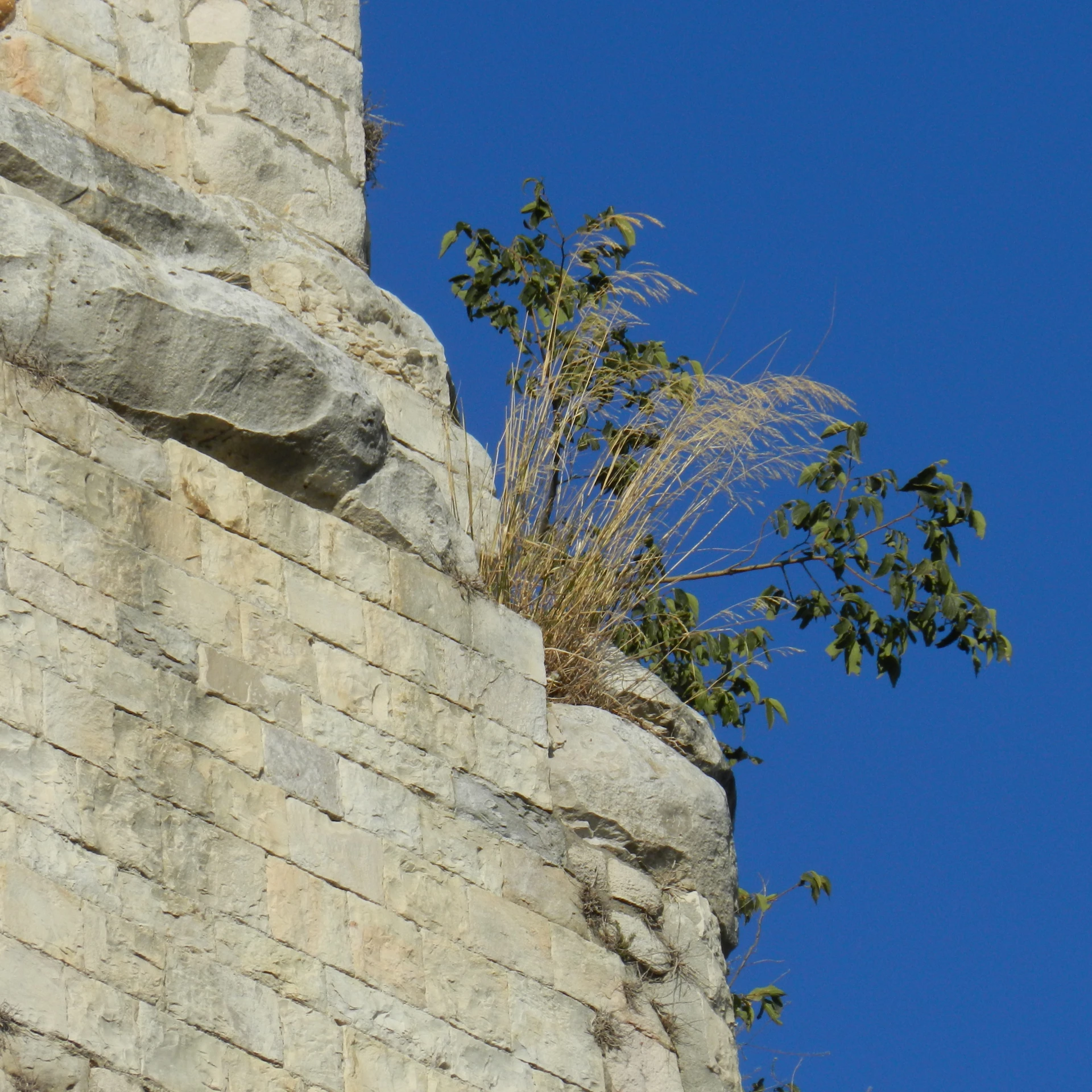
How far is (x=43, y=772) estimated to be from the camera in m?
3.86

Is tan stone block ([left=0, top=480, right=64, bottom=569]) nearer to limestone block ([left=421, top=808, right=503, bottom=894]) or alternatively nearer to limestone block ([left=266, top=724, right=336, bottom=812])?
limestone block ([left=266, top=724, right=336, bottom=812])

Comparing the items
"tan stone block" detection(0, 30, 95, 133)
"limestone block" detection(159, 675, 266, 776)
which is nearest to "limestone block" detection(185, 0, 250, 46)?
→ "tan stone block" detection(0, 30, 95, 133)

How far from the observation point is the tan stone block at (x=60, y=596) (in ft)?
13.2

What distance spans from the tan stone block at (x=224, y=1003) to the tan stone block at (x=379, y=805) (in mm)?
498

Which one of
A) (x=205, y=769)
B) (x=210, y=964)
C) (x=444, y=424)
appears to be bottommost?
(x=210, y=964)

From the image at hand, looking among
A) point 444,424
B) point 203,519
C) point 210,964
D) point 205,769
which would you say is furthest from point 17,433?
point 444,424

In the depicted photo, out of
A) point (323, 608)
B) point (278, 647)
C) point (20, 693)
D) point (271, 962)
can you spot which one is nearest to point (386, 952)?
point (271, 962)

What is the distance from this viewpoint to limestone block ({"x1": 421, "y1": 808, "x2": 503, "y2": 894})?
14.8 feet

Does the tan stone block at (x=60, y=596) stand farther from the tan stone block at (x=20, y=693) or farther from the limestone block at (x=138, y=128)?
the limestone block at (x=138, y=128)

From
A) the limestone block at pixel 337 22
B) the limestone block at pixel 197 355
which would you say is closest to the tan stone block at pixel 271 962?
the limestone block at pixel 197 355

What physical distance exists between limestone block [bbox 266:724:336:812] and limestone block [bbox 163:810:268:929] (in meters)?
0.19

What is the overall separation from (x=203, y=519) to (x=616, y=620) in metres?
1.24

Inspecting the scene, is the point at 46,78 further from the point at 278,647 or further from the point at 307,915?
the point at 307,915

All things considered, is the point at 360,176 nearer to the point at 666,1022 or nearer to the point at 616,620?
the point at 616,620
